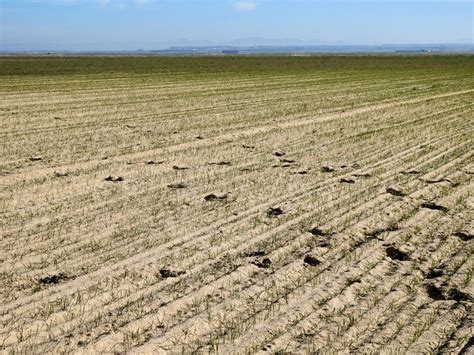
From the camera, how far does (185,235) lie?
6.71 metres

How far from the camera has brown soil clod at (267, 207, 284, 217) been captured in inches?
295

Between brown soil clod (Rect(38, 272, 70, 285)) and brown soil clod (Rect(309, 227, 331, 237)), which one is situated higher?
brown soil clod (Rect(38, 272, 70, 285))

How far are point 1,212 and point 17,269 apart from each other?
2159 millimetres

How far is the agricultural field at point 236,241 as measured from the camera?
15.0 feet

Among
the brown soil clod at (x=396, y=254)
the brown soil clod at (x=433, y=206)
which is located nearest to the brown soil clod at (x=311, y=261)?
the brown soil clod at (x=396, y=254)

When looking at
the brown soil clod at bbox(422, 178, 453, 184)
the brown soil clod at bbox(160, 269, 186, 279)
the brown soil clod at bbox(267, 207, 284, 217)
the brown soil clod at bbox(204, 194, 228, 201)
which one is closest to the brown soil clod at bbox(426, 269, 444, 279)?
the brown soil clod at bbox(267, 207, 284, 217)

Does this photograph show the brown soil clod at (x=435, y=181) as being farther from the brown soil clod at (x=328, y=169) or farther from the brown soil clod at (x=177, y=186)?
the brown soil clod at (x=177, y=186)

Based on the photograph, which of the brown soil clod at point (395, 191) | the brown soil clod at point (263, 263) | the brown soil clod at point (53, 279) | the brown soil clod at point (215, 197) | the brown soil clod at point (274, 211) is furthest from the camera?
the brown soil clod at point (395, 191)

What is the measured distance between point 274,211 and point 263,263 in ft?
5.97

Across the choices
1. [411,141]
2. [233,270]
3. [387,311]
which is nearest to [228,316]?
[233,270]

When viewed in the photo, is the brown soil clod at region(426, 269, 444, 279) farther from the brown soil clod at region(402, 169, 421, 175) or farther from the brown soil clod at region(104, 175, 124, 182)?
the brown soil clod at region(104, 175, 124, 182)

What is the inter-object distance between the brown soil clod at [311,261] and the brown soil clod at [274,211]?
59.5 inches

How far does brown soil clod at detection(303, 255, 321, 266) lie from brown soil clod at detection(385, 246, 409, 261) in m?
0.88

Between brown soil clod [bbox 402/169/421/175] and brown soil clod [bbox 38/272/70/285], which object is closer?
brown soil clod [bbox 38/272/70/285]
